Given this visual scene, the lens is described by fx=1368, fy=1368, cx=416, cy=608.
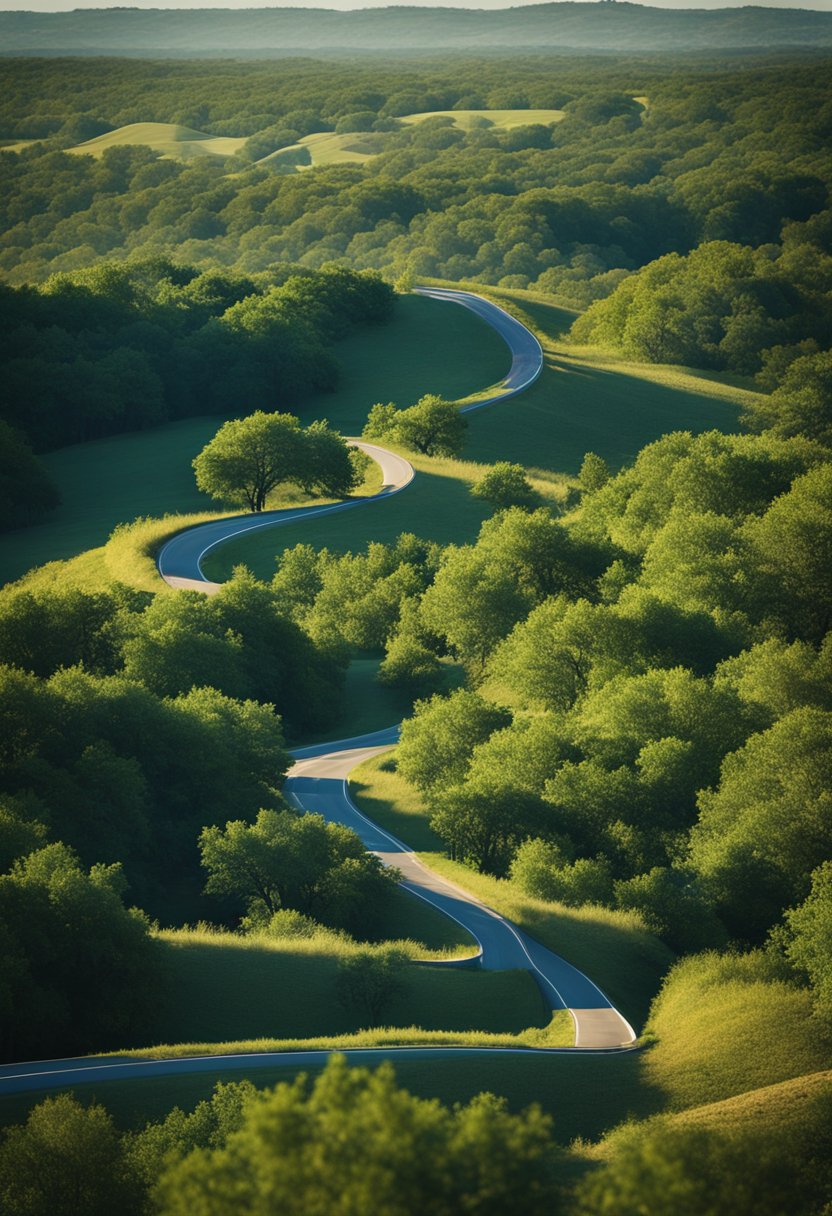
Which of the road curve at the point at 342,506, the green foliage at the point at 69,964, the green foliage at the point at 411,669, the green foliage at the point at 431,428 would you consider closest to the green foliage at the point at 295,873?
the green foliage at the point at 69,964

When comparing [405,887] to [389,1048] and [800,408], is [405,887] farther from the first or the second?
[800,408]

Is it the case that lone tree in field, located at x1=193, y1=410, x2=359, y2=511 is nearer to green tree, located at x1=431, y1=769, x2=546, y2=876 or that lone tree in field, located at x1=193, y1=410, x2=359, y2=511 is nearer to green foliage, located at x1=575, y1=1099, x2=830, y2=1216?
green tree, located at x1=431, y1=769, x2=546, y2=876

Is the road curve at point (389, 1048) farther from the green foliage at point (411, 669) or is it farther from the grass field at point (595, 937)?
the green foliage at point (411, 669)

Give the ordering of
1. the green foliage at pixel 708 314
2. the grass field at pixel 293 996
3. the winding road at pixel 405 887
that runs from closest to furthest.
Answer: the winding road at pixel 405 887, the grass field at pixel 293 996, the green foliage at pixel 708 314

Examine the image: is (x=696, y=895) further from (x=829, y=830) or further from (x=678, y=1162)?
(x=678, y=1162)

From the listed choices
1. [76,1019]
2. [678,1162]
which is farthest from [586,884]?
[678,1162]

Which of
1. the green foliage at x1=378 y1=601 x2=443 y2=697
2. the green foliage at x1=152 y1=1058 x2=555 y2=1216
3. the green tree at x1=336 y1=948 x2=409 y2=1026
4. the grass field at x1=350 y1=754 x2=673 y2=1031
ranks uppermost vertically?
the green foliage at x1=152 y1=1058 x2=555 y2=1216

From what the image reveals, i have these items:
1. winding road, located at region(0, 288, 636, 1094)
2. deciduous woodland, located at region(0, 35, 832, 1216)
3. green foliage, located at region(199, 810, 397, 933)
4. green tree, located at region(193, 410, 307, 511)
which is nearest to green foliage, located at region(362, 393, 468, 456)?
deciduous woodland, located at region(0, 35, 832, 1216)
